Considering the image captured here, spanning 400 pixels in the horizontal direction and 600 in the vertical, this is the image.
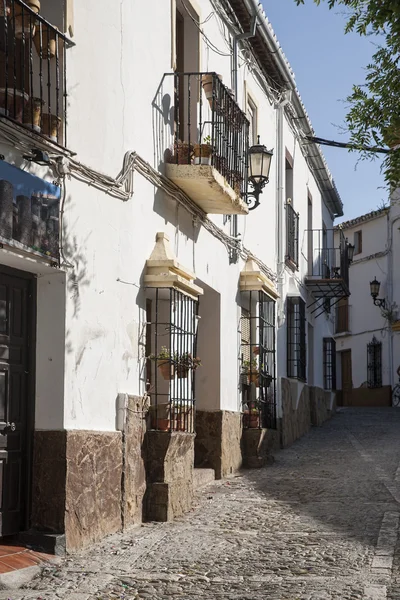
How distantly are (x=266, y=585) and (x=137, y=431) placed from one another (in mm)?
2580

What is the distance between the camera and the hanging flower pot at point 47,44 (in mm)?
7301

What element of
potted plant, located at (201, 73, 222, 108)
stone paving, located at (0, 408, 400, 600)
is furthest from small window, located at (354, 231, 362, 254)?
potted plant, located at (201, 73, 222, 108)

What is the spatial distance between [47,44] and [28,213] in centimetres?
140

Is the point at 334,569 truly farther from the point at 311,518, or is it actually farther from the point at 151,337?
the point at 151,337

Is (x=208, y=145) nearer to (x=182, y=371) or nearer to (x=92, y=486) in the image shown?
(x=182, y=371)

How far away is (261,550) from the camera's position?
764 centimetres

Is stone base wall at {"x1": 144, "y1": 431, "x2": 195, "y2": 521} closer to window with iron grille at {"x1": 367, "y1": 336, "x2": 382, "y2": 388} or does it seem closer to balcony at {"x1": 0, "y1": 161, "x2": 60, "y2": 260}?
balcony at {"x1": 0, "y1": 161, "x2": 60, "y2": 260}

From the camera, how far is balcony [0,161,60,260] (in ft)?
21.7

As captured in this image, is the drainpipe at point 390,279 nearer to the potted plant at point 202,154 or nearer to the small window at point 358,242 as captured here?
the small window at point 358,242

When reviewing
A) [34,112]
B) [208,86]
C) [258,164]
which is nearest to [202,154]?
[208,86]

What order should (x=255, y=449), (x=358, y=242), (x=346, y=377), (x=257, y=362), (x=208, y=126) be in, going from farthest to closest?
(x=346, y=377), (x=358, y=242), (x=257, y=362), (x=255, y=449), (x=208, y=126)

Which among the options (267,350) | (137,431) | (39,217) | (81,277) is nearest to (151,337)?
(137,431)

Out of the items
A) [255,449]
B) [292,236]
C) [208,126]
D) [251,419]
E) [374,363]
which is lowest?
[255,449]

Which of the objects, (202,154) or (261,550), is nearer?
(261,550)
